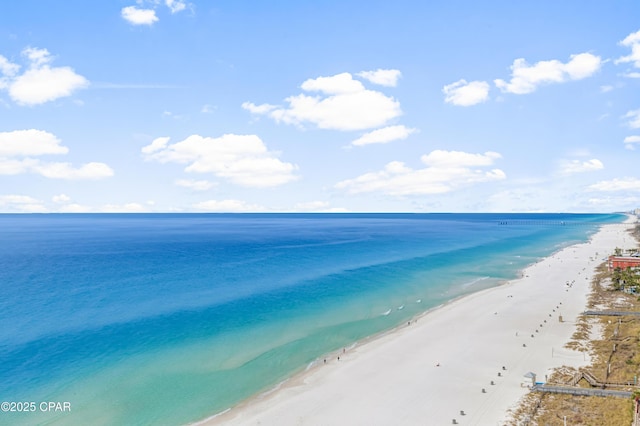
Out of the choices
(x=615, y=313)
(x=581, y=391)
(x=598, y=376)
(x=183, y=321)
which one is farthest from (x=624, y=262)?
(x=183, y=321)

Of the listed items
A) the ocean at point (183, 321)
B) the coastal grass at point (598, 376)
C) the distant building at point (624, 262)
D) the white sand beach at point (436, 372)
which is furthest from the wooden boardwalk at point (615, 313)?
the distant building at point (624, 262)

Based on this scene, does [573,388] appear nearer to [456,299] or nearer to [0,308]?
[456,299]

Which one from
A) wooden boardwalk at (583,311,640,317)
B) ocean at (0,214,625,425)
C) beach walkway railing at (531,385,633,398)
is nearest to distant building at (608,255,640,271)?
ocean at (0,214,625,425)

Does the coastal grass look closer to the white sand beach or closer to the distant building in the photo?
the white sand beach

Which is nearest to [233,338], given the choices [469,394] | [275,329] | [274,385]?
[275,329]

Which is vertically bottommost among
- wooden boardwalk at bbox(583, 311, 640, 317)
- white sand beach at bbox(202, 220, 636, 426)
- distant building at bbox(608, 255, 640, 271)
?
white sand beach at bbox(202, 220, 636, 426)

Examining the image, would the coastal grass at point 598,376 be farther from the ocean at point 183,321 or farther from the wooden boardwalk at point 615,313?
the ocean at point 183,321
